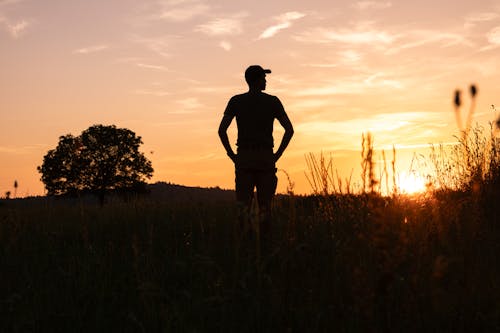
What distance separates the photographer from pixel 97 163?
4391 centimetres

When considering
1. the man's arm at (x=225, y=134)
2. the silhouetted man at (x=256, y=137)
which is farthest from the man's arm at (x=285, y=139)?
the man's arm at (x=225, y=134)

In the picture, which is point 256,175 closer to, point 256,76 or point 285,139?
point 285,139

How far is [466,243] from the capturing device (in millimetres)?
4910

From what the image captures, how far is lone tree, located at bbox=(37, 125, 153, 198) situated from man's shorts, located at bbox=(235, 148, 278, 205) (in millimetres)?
37777

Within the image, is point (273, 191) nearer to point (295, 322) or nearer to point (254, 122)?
point (254, 122)

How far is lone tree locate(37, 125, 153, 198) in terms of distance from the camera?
42562 mm

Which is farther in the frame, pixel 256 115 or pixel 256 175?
pixel 256 175

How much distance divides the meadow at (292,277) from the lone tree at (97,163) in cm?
3688

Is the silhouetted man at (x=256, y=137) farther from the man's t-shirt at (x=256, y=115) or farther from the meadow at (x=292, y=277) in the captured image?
the meadow at (x=292, y=277)

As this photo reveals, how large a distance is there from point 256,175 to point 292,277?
83.2 inches

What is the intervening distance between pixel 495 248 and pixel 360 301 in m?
3.34

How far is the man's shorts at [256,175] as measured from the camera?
6203 mm

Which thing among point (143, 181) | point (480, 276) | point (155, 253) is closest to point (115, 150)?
point (143, 181)

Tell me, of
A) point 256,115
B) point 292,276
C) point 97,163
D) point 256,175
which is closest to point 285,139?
point 256,115
